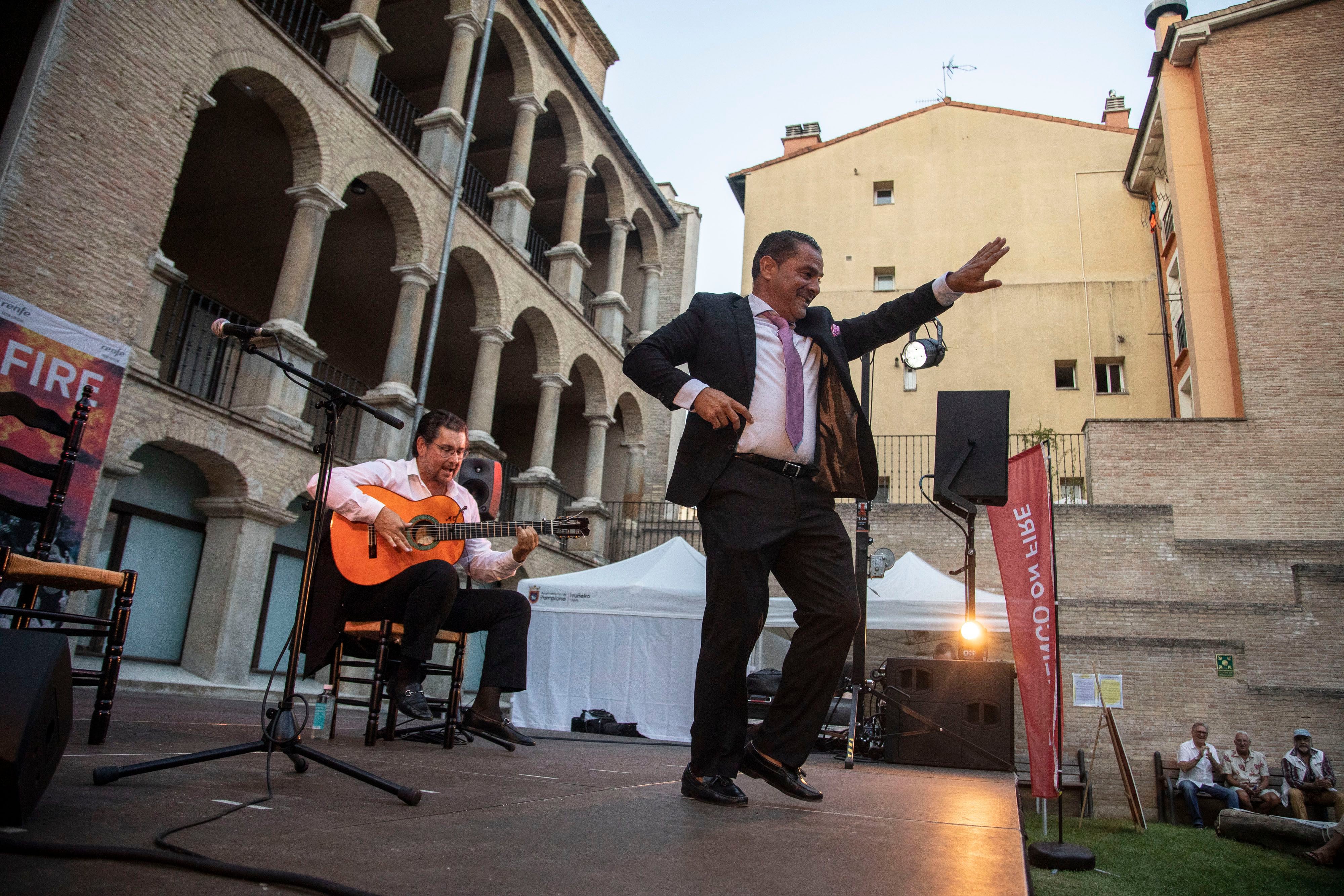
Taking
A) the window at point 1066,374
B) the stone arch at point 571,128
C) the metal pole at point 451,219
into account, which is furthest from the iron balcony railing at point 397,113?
the window at point 1066,374

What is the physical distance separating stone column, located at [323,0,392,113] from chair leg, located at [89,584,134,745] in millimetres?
10812

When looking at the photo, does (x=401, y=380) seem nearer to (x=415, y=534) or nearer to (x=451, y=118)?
(x=451, y=118)

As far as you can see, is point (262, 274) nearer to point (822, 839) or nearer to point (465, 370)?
point (465, 370)

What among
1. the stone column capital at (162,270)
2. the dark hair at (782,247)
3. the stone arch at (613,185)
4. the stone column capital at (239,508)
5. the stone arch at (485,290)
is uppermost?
the stone arch at (613,185)

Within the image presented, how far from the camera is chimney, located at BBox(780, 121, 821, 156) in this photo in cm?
2695

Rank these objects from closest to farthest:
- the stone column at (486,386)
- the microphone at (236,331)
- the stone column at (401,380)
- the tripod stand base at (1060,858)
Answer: the microphone at (236,331) < the tripod stand base at (1060,858) < the stone column at (401,380) < the stone column at (486,386)

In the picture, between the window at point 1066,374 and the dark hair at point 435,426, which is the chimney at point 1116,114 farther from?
the dark hair at point 435,426

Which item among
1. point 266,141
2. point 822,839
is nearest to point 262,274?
point 266,141

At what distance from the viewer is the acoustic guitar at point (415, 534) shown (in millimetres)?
3971

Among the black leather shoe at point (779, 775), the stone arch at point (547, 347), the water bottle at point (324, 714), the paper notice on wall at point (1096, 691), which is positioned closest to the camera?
the black leather shoe at point (779, 775)

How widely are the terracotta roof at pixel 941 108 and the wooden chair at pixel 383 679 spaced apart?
23.4 metres

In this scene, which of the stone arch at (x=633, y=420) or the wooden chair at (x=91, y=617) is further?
the stone arch at (x=633, y=420)

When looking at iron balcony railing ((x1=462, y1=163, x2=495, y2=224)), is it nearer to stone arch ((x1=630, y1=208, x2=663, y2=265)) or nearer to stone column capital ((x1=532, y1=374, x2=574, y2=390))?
stone column capital ((x1=532, y1=374, x2=574, y2=390))

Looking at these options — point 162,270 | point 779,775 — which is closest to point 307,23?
point 162,270
